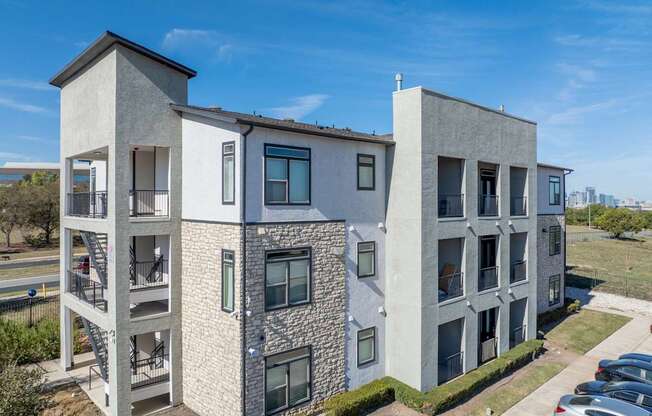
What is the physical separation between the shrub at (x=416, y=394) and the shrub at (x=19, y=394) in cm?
808

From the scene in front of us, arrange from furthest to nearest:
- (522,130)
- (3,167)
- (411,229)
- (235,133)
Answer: (3,167) → (522,130) → (411,229) → (235,133)

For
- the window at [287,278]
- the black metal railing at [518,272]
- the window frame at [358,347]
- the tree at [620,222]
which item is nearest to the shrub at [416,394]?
the window frame at [358,347]

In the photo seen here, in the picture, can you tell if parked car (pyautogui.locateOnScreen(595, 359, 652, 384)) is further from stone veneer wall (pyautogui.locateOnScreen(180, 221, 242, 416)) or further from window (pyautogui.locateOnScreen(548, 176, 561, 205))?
stone veneer wall (pyautogui.locateOnScreen(180, 221, 242, 416))

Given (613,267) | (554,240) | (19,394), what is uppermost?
(554,240)

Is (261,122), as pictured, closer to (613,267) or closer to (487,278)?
(487,278)

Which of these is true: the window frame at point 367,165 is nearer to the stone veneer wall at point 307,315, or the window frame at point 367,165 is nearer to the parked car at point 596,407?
the stone veneer wall at point 307,315

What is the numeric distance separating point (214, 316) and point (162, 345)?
3.90m

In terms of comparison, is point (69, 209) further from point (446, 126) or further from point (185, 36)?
point (446, 126)

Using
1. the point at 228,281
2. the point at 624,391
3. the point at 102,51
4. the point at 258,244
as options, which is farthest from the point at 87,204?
the point at 624,391

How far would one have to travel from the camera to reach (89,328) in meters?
14.4

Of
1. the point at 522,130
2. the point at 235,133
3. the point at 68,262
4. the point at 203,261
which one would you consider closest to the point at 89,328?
the point at 68,262

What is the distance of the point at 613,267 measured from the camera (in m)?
41.2

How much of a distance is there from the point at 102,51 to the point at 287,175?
24.5 ft

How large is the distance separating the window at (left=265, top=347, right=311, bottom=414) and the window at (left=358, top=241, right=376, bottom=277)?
3.37 meters
